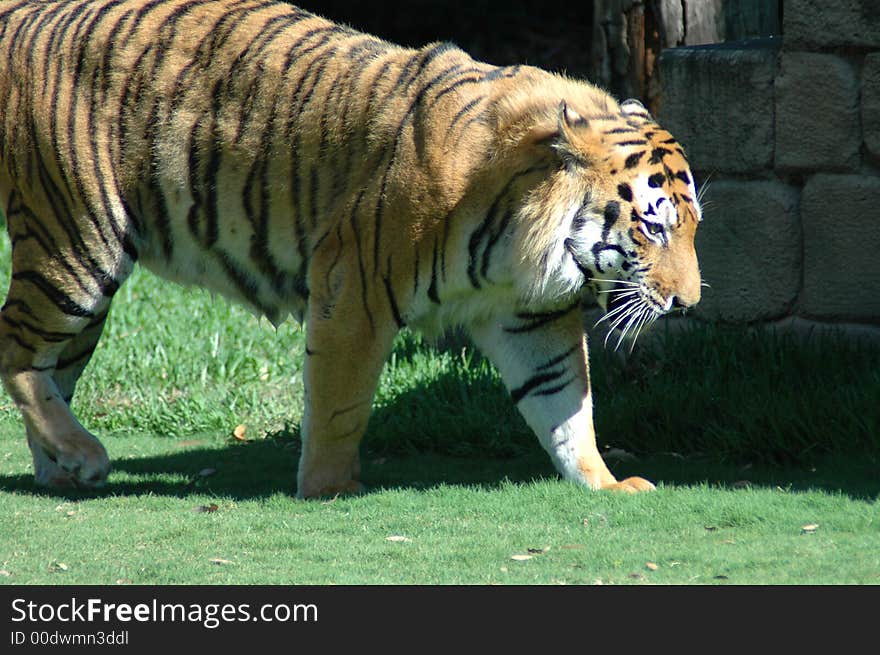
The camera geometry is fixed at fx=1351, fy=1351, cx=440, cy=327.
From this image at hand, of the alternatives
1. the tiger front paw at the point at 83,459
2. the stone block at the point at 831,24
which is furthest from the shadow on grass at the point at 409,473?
the stone block at the point at 831,24

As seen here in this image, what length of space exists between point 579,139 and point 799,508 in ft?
4.95

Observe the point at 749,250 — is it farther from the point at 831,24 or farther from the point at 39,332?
the point at 39,332

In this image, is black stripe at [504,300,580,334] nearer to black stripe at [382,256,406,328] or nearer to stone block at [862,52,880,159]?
black stripe at [382,256,406,328]

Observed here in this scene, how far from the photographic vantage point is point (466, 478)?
18.6 feet

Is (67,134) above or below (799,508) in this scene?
above

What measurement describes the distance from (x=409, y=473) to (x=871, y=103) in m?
2.55

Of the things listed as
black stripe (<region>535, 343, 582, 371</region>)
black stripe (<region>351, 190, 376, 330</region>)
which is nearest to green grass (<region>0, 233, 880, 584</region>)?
black stripe (<region>535, 343, 582, 371</region>)

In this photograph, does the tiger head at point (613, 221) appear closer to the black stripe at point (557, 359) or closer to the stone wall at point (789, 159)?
the black stripe at point (557, 359)

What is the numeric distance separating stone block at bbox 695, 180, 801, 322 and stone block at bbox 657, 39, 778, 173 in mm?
132

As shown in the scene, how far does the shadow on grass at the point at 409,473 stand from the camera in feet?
17.1

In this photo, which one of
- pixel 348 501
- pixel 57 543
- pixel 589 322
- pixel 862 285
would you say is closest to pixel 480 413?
pixel 589 322

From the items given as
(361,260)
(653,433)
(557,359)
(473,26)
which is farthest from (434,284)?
(473,26)

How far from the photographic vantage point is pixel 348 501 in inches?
203
